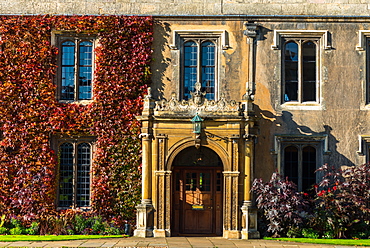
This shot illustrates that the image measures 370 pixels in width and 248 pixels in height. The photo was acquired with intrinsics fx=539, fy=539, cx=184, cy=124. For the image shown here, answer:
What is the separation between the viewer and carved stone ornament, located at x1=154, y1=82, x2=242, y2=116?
17078mm

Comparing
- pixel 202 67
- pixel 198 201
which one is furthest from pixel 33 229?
pixel 202 67

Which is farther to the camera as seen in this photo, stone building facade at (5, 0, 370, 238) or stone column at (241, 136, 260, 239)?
stone building facade at (5, 0, 370, 238)

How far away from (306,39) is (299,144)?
3620 millimetres

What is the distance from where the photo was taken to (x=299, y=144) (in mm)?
18250

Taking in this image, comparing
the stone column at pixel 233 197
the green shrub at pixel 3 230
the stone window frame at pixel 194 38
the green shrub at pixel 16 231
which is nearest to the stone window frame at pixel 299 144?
the stone column at pixel 233 197

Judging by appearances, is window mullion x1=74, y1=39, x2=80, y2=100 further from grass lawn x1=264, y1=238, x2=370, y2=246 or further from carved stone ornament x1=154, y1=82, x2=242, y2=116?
grass lawn x1=264, y1=238, x2=370, y2=246

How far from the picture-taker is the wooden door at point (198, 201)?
1797 centimetres

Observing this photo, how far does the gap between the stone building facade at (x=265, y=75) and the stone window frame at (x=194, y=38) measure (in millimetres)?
34

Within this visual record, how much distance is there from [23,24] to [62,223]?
269 inches

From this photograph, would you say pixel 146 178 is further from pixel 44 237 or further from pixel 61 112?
pixel 61 112

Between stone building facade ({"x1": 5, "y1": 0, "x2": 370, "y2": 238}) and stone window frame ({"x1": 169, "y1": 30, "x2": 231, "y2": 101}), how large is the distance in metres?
0.03

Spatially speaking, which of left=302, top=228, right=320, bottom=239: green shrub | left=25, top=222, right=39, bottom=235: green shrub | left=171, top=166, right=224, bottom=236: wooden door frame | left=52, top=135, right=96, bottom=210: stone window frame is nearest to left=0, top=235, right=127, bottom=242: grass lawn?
left=25, top=222, right=39, bottom=235: green shrub

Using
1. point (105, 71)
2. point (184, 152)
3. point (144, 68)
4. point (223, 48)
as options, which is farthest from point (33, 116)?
point (223, 48)

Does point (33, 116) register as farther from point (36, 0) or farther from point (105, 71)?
point (36, 0)
